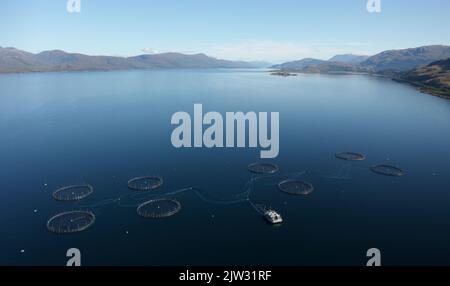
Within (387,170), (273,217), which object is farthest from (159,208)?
(387,170)

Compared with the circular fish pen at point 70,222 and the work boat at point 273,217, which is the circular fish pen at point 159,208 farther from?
the work boat at point 273,217

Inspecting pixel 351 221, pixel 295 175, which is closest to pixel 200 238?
pixel 351 221

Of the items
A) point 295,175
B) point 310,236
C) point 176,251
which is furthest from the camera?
point 295,175

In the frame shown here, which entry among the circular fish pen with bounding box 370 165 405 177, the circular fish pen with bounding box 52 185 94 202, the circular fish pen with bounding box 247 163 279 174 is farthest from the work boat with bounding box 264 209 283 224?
the circular fish pen with bounding box 52 185 94 202

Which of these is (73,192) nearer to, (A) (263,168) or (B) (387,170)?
(A) (263,168)

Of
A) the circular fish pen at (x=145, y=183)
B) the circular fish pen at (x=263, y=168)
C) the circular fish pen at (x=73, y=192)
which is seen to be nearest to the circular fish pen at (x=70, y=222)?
the circular fish pen at (x=73, y=192)

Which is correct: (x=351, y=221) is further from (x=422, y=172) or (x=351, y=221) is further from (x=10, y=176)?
(x=10, y=176)
